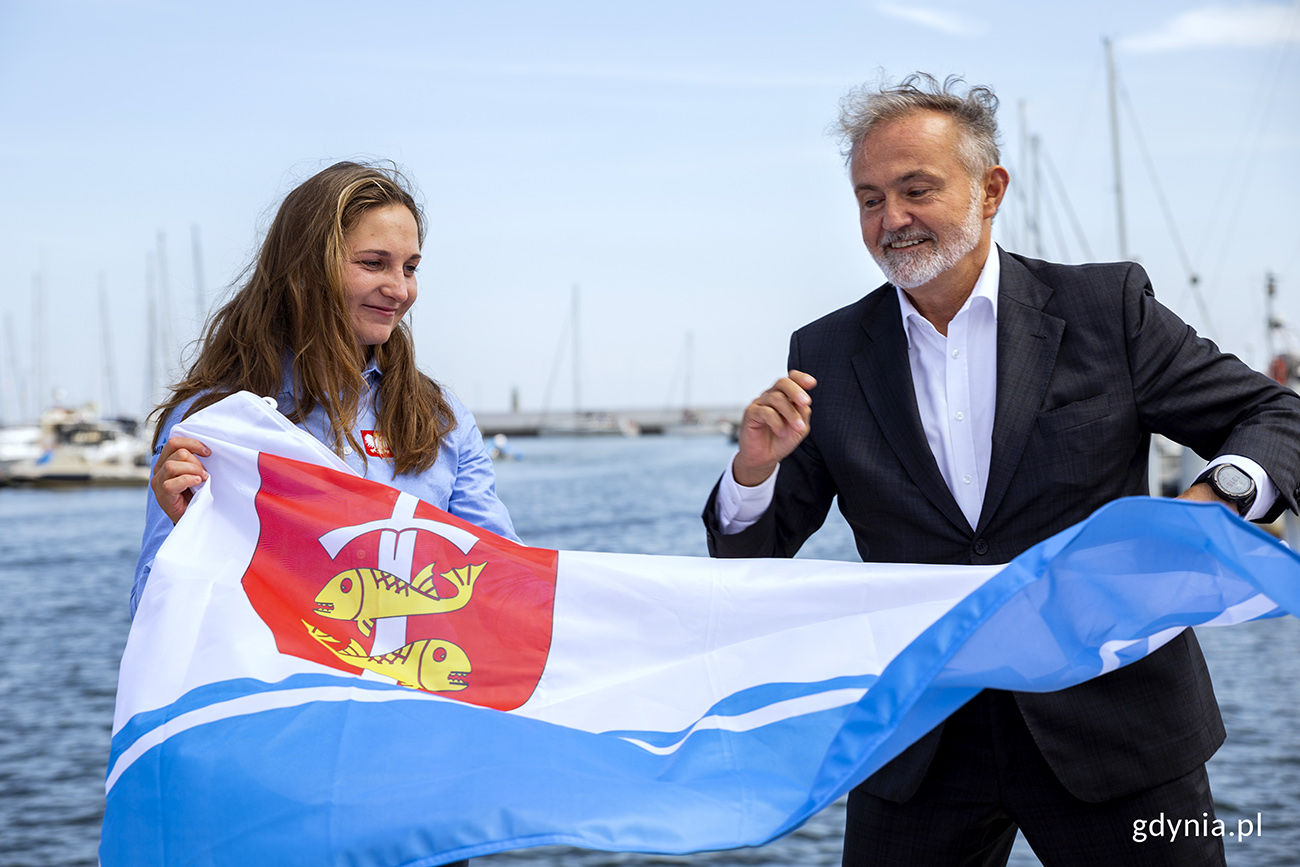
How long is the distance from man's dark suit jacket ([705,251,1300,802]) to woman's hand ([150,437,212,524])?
132cm

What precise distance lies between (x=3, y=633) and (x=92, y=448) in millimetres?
34018

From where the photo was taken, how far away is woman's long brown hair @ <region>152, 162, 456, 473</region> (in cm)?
279

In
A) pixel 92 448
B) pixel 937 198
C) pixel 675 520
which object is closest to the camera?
pixel 937 198

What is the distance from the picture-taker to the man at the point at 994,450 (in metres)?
2.45

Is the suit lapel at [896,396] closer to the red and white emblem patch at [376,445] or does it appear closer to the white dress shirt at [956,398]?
the white dress shirt at [956,398]

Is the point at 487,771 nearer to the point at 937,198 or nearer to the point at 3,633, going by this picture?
the point at 937,198

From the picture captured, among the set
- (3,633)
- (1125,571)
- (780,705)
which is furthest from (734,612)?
(3,633)

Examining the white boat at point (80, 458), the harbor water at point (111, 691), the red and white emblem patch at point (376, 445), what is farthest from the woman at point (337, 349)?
the white boat at point (80, 458)

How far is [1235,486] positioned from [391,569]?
198 cm

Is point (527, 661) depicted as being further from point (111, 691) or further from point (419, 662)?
point (111, 691)

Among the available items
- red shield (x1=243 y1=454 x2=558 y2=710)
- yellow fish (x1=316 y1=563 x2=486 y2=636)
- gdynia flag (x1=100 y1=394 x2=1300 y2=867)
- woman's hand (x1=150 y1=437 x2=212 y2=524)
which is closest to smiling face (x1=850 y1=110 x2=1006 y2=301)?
gdynia flag (x1=100 y1=394 x2=1300 y2=867)

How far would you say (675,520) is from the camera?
2920 cm

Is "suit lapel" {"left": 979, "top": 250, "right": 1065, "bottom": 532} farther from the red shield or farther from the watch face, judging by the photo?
the red shield

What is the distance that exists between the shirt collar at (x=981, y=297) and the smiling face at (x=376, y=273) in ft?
4.42
